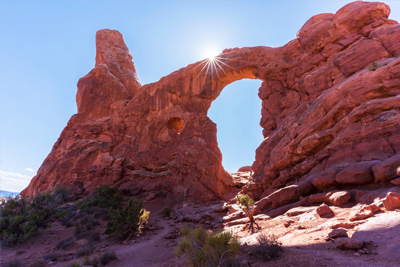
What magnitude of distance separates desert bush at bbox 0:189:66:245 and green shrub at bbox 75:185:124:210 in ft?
13.2

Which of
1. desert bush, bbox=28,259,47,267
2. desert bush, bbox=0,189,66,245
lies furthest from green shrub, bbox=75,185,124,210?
desert bush, bbox=28,259,47,267

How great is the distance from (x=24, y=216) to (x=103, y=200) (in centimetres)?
669

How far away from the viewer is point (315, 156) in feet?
40.3

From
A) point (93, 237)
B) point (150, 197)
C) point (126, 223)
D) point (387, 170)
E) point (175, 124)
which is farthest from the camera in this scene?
point (175, 124)

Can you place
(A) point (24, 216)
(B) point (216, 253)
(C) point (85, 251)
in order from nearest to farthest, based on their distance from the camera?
(B) point (216, 253) → (C) point (85, 251) → (A) point (24, 216)

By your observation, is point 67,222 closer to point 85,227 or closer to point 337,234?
point 85,227

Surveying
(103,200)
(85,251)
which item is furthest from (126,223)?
(103,200)

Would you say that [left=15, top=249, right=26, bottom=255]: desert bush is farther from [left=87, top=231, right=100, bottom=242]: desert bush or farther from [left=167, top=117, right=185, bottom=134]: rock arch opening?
[left=167, top=117, right=185, bottom=134]: rock arch opening

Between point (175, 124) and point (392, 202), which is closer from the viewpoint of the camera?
point (392, 202)

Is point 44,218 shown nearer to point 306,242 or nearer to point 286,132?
point 306,242

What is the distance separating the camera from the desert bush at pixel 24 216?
10.7 metres

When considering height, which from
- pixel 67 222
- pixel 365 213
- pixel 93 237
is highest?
pixel 365 213

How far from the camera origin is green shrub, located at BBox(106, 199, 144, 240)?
10870mm

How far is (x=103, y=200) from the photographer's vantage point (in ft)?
59.4
